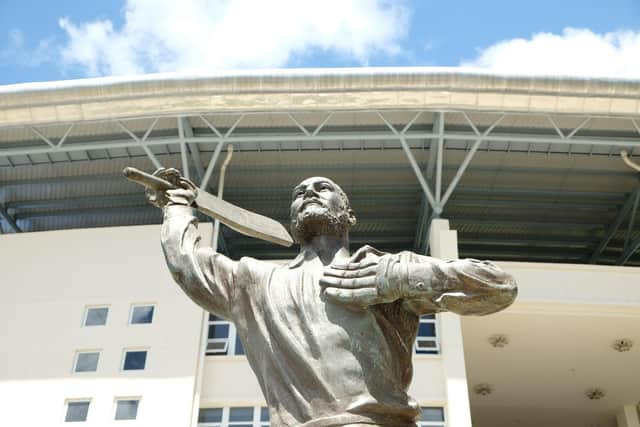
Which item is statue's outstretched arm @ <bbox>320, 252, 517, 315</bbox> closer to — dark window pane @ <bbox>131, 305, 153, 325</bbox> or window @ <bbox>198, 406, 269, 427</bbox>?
window @ <bbox>198, 406, 269, 427</bbox>

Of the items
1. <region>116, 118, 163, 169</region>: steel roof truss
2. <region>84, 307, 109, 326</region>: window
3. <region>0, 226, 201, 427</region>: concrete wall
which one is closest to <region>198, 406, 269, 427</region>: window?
<region>0, 226, 201, 427</region>: concrete wall

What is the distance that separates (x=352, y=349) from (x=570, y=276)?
18.7 metres

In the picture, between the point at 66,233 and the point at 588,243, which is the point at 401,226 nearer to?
the point at 588,243

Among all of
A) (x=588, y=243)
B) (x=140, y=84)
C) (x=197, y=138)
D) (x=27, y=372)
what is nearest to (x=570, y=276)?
(x=588, y=243)

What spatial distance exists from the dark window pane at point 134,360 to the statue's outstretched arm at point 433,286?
1648cm

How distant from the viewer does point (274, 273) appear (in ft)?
12.8

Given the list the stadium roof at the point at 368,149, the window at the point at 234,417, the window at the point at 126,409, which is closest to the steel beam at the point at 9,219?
the stadium roof at the point at 368,149

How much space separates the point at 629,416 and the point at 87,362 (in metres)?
16.9

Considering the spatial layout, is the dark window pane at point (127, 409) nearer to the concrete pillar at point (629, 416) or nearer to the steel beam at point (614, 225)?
the steel beam at point (614, 225)

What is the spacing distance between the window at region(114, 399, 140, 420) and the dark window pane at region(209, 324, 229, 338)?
8.10 feet

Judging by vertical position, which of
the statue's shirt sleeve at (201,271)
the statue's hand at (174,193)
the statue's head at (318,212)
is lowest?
the statue's shirt sleeve at (201,271)

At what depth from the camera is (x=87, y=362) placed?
63.8ft

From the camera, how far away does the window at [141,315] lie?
786 inches

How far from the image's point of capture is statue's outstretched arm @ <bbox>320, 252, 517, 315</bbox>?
3371mm
